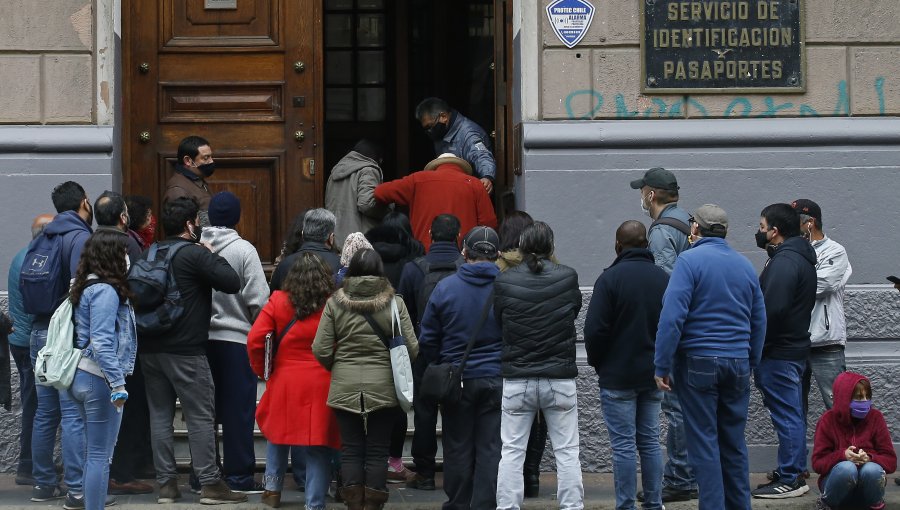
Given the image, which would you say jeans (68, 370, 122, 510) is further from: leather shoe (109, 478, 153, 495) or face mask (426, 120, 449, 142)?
face mask (426, 120, 449, 142)

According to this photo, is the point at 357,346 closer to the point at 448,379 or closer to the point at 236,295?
the point at 448,379

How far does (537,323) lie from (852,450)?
2.21 m

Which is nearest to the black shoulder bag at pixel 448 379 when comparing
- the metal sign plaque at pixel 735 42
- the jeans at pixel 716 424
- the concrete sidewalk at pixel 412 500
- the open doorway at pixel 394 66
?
the concrete sidewalk at pixel 412 500

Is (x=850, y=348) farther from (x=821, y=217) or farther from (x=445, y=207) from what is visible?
(x=445, y=207)

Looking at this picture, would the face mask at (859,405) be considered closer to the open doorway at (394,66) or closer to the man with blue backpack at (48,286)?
the man with blue backpack at (48,286)

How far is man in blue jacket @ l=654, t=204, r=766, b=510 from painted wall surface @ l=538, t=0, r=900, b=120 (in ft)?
7.26

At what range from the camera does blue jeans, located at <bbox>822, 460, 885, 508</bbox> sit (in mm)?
8891

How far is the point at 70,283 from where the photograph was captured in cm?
908

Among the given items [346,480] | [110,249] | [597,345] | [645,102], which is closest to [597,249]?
[645,102]

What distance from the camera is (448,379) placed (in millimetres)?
8461

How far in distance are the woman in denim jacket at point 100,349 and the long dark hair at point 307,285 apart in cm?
97

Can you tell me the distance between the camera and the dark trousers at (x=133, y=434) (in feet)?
30.5

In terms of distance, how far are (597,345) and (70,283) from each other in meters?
3.23

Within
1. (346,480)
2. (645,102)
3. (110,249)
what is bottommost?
(346,480)
